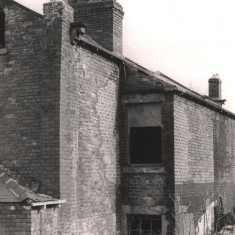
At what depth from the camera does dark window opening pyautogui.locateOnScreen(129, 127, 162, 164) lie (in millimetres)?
13898

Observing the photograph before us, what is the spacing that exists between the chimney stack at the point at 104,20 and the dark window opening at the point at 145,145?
3.08 metres

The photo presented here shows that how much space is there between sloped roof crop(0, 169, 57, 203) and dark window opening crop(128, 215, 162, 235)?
4016 millimetres

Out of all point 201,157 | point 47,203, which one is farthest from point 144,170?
point 47,203

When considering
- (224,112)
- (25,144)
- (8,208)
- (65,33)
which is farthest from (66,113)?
(224,112)

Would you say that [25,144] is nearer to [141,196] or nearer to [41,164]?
[41,164]

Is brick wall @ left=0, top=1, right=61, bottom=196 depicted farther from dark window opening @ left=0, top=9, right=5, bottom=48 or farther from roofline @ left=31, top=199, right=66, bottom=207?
dark window opening @ left=0, top=9, right=5, bottom=48

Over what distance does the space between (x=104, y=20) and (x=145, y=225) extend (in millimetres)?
6912

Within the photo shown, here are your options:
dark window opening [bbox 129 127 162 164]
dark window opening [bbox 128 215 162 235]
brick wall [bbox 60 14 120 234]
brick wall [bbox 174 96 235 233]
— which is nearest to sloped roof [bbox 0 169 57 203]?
brick wall [bbox 60 14 120 234]

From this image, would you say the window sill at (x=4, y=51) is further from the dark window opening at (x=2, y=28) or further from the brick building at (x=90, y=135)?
the dark window opening at (x=2, y=28)

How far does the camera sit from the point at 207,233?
16.0 metres

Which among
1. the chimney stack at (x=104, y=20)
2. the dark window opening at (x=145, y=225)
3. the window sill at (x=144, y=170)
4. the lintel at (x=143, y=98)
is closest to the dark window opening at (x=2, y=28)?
the chimney stack at (x=104, y=20)

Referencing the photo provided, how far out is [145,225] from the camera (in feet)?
44.4

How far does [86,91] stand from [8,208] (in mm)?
3888

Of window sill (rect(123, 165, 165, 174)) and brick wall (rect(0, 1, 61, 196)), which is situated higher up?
brick wall (rect(0, 1, 61, 196))
